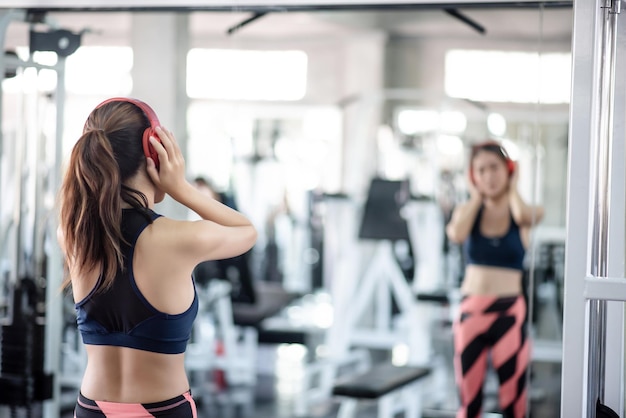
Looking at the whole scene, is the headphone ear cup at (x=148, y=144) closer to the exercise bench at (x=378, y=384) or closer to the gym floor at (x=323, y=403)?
the exercise bench at (x=378, y=384)

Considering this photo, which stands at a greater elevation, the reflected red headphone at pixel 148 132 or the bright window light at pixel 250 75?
the bright window light at pixel 250 75

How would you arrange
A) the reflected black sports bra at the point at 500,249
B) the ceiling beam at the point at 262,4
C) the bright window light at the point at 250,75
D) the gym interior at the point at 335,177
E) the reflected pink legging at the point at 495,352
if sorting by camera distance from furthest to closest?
1. the bright window light at the point at 250,75
2. the reflected black sports bra at the point at 500,249
3. the reflected pink legging at the point at 495,352
4. the ceiling beam at the point at 262,4
5. the gym interior at the point at 335,177

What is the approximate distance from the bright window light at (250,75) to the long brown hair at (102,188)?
4042mm

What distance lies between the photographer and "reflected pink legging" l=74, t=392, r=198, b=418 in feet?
5.23

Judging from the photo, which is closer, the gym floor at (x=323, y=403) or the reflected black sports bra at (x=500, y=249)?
the reflected black sports bra at (x=500, y=249)

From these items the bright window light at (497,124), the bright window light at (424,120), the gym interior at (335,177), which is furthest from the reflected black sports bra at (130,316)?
the bright window light at (424,120)

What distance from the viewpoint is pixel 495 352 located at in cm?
325

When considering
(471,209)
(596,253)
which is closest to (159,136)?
(596,253)

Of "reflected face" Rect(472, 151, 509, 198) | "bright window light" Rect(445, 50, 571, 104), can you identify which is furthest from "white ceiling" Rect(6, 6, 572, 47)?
"reflected face" Rect(472, 151, 509, 198)

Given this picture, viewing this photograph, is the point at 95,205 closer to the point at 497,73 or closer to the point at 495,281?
the point at 495,281

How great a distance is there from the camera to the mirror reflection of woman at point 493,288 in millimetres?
3227

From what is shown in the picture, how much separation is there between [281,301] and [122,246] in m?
3.68

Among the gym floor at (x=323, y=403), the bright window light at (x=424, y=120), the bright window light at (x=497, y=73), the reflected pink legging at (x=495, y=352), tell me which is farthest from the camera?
the bright window light at (x=424, y=120)

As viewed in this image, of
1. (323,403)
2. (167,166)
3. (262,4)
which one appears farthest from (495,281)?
(167,166)
